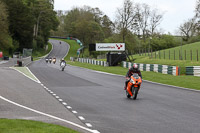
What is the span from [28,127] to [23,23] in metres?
87.5

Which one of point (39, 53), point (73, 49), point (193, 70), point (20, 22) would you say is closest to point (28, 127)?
point (193, 70)

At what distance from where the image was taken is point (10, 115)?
9914 millimetres

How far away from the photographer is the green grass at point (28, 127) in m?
7.38

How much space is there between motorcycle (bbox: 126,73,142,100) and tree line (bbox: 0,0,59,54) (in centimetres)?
6032

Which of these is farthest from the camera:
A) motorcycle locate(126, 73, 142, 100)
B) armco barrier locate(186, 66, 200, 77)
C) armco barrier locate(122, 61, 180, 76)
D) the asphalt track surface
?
armco barrier locate(122, 61, 180, 76)

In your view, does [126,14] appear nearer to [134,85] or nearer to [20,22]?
[20,22]

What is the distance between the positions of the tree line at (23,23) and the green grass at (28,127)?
6544cm

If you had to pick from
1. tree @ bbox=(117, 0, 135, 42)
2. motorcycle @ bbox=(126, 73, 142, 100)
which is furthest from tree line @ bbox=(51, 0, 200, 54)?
motorcycle @ bbox=(126, 73, 142, 100)

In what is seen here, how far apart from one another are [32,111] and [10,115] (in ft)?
3.26

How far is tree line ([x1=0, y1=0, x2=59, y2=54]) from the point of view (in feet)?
264

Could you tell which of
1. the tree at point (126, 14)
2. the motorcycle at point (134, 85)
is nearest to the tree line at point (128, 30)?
the tree at point (126, 14)

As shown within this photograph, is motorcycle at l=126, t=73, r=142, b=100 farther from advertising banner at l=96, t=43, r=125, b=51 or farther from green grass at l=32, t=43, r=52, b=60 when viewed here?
green grass at l=32, t=43, r=52, b=60

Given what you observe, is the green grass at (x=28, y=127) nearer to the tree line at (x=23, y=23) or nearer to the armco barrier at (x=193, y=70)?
the armco barrier at (x=193, y=70)

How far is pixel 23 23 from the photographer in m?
92.3
